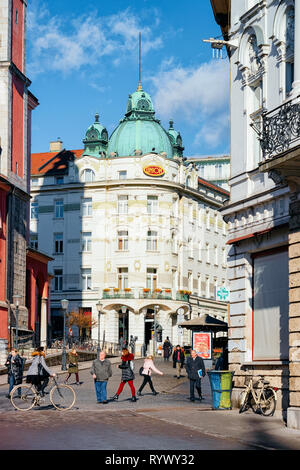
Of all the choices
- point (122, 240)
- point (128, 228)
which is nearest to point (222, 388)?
point (128, 228)

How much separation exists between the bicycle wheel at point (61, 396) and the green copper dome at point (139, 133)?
186 feet

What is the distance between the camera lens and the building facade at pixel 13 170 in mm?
50656

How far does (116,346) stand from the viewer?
7375 centimetres

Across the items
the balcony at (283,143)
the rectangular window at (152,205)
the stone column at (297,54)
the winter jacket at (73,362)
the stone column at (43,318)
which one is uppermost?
the rectangular window at (152,205)

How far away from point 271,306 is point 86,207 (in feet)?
199

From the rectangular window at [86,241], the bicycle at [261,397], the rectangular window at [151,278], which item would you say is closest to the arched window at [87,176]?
the rectangular window at [86,241]

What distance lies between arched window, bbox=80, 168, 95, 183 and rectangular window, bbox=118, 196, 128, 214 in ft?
12.1

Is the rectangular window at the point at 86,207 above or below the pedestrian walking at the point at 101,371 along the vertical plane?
above

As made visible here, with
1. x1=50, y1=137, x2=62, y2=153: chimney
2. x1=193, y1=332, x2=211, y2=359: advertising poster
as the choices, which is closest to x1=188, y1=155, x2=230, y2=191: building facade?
x1=50, y1=137, x2=62, y2=153: chimney

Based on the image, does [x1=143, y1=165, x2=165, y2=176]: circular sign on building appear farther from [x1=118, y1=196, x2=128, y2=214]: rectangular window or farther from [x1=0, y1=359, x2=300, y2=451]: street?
[x1=0, y1=359, x2=300, y2=451]: street

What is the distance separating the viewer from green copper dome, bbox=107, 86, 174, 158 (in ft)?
263

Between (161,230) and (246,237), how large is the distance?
56660 millimetres

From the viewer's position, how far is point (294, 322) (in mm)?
18047

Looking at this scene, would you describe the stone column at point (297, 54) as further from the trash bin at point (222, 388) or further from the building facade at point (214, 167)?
the building facade at point (214, 167)
